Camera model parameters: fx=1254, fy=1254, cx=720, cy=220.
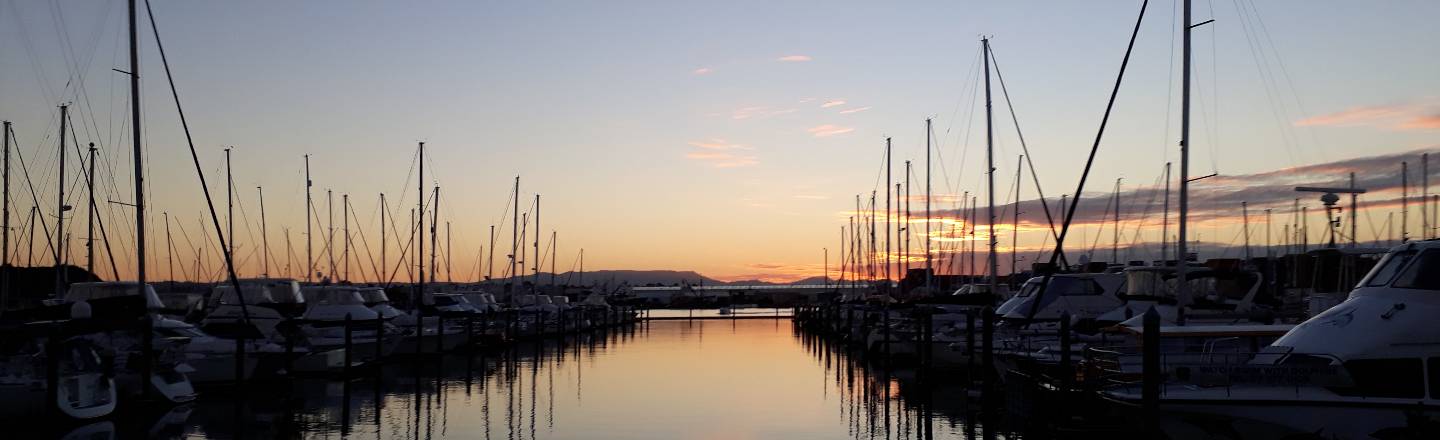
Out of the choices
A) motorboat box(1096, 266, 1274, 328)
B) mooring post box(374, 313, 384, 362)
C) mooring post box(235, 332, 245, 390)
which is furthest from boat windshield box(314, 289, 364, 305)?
motorboat box(1096, 266, 1274, 328)

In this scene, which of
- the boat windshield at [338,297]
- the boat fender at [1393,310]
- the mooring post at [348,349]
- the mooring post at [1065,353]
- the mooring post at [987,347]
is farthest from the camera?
the boat windshield at [338,297]

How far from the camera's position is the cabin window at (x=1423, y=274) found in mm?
18750

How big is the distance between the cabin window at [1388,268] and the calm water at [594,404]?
836 centimetres

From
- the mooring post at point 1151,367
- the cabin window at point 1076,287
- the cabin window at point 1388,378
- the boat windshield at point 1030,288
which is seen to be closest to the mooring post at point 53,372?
the mooring post at point 1151,367

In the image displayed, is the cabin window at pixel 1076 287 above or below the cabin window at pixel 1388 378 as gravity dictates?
above

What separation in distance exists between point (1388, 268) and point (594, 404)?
765 inches

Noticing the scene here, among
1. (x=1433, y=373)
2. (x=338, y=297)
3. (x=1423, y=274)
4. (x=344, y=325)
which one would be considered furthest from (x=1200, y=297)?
(x=338, y=297)

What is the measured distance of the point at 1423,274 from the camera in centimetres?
1892

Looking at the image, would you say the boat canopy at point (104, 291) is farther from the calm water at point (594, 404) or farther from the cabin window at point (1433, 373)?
the cabin window at point (1433, 373)

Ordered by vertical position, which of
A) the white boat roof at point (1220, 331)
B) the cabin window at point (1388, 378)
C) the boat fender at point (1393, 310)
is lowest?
the cabin window at point (1388, 378)

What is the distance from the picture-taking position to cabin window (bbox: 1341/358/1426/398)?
1811cm

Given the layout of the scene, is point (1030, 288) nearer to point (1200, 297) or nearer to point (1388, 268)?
point (1200, 297)

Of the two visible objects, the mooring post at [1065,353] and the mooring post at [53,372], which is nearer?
the mooring post at [1065,353]

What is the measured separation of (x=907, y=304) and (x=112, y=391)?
3621 centimetres
